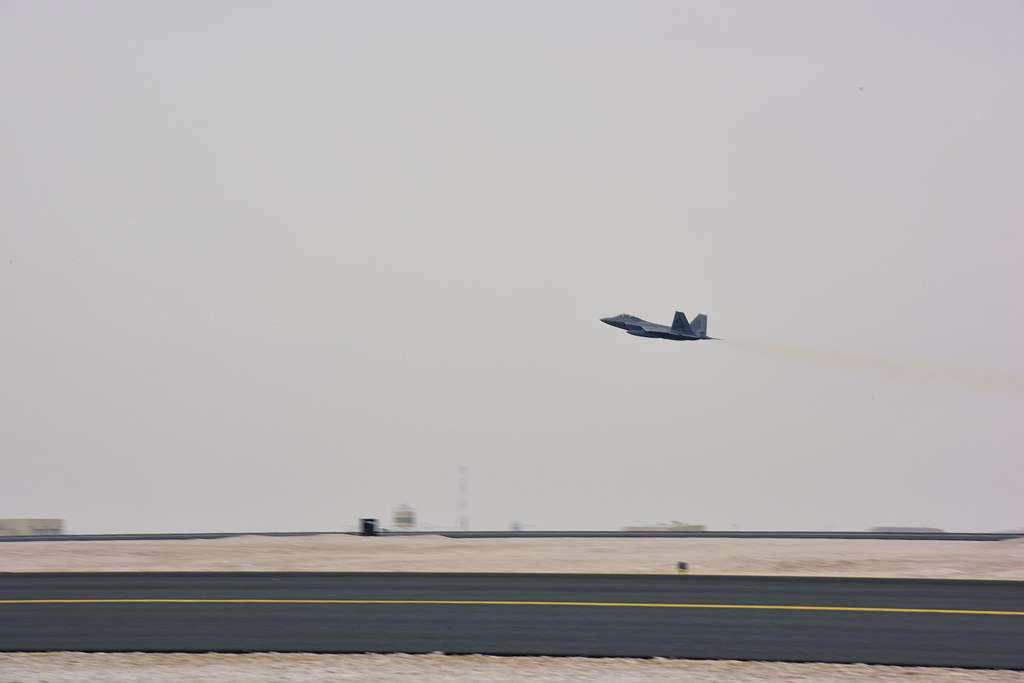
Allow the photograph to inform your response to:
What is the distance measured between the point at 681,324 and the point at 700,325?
3118mm

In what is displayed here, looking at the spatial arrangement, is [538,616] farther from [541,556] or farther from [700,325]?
[700,325]

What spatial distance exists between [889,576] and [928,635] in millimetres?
13632

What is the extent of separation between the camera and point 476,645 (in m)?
23.0

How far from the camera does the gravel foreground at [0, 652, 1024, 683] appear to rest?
20.0 metres

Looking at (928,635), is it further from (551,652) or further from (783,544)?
(783,544)

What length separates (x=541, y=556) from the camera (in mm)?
46094

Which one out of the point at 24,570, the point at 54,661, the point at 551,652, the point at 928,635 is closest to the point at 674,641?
the point at 551,652

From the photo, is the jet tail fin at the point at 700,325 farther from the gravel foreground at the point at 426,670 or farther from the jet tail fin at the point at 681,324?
the gravel foreground at the point at 426,670

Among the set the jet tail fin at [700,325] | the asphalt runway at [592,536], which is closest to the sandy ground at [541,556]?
the asphalt runway at [592,536]

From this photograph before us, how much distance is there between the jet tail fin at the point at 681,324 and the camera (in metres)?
83.4

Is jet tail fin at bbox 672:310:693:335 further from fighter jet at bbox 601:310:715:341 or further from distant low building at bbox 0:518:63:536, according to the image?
distant low building at bbox 0:518:63:536

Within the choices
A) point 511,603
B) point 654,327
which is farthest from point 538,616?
point 654,327

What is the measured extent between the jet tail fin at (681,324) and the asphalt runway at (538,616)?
4984 cm

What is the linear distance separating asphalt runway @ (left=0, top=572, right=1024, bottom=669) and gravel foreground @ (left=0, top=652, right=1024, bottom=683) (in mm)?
704
